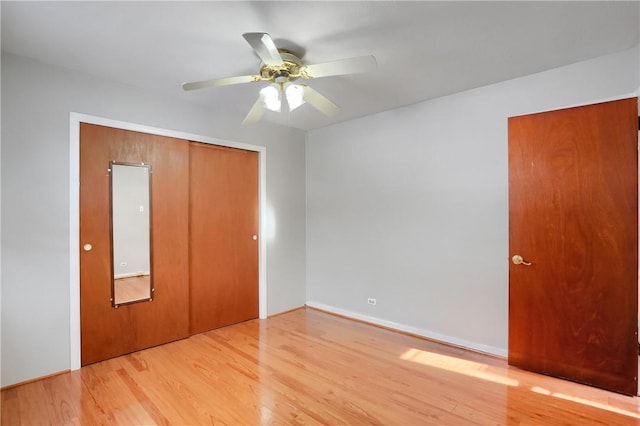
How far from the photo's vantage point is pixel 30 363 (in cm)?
227

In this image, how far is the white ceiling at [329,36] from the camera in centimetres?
173

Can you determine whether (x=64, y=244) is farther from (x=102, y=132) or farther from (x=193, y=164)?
(x=193, y=164)

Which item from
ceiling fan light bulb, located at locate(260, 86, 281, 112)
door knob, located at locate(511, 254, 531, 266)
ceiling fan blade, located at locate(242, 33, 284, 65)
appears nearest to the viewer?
ceiling fan blade, located at locate(242, 33, 284, 65)

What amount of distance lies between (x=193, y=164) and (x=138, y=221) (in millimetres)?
786

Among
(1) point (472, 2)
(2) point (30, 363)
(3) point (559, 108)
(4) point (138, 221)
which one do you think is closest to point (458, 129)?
(3) point (559, 108)

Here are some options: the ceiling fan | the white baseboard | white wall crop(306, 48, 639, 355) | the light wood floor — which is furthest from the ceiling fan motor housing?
the white baseboard

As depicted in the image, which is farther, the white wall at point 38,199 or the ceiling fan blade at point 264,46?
the white wall at point 38,199

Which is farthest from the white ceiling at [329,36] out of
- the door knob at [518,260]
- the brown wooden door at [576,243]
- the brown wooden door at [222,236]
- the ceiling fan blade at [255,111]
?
the door knob at [518,260]

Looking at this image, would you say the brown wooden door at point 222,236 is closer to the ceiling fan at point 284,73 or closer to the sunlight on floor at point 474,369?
the ceiling fan at point 284,73

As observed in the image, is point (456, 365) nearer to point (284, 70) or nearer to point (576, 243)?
point (576, 243)

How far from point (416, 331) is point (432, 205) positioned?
4.30ft

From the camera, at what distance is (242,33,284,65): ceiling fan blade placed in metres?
1.55

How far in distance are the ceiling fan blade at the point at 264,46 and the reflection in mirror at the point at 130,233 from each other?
177 cm

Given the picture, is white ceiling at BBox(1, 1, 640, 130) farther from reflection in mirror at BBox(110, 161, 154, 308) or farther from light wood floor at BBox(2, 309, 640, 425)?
light wood floor at BBox(2, 309, 640, 425)
